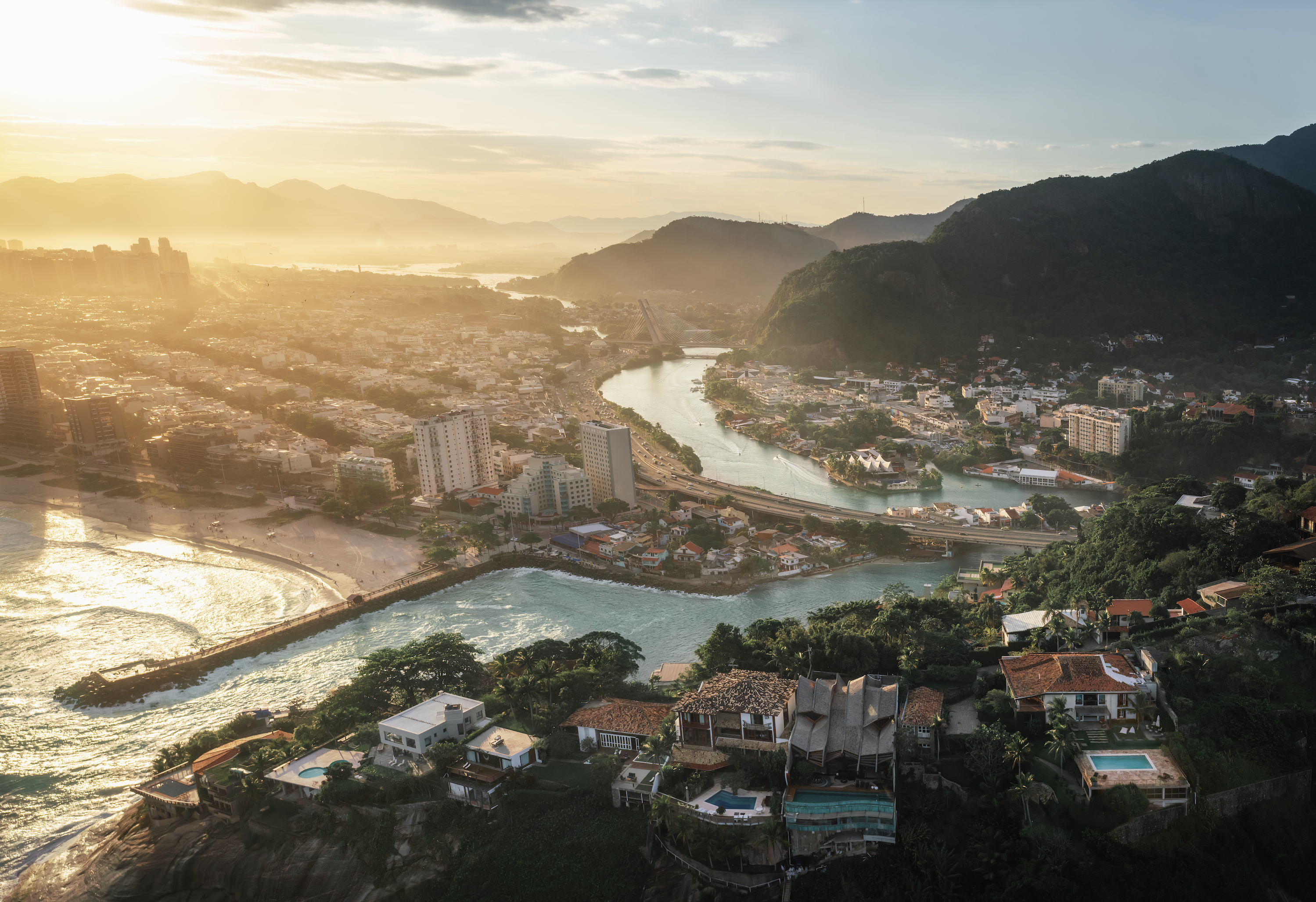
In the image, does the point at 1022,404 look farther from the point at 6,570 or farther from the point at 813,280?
the point at 6,570

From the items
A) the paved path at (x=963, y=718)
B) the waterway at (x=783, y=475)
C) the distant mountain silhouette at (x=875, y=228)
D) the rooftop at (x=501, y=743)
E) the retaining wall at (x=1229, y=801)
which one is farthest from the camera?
the distant mountain silhouette at (x=875, y=228)

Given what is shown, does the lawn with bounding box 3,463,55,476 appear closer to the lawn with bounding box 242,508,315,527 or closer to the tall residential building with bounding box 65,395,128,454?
the tall residential building with bounding box 65,395,128,454

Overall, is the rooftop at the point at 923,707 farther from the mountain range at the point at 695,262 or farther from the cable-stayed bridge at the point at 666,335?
the mountain range at the point at 695,262

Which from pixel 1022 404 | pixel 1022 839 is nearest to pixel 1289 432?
pixel 1022 404

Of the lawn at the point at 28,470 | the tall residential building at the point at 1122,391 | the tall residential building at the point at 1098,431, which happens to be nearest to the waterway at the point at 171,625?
the lawn at the point at 28,470

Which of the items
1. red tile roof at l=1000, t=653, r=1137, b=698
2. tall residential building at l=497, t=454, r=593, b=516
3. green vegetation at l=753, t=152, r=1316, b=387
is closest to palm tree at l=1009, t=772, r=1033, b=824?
red tile roof at l=1000, t=653, r=1137, b=698

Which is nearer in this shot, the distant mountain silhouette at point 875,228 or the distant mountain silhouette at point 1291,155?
the distant mountain silhouette at point 1291,155

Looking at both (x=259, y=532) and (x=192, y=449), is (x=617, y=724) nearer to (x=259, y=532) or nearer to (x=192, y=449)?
(x=259, y=532)
